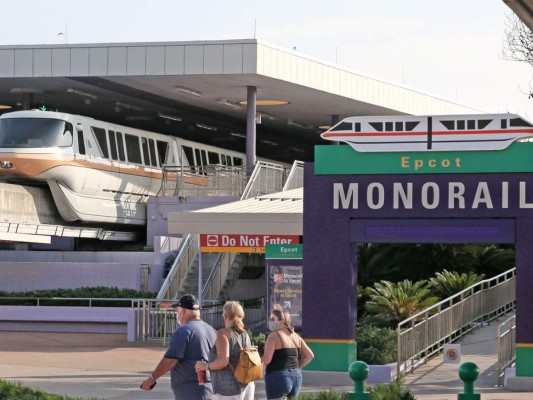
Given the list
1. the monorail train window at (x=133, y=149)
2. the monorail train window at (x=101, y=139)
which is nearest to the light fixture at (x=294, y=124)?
the monorail train window at (x=133, y=149)

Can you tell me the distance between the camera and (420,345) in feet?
81.4

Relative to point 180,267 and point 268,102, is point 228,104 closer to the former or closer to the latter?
point 268,102

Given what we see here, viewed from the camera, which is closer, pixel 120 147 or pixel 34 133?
pixel 34 133

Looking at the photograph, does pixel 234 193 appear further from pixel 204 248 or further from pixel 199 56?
pixel 204 248

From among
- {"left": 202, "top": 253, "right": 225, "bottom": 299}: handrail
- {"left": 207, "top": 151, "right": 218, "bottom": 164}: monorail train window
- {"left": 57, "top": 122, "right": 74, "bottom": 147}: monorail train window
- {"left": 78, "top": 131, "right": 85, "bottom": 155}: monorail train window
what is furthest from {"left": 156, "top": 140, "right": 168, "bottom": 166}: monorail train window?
{"left": 202, "top": 253, "right": 225, "bottom": 299}: handrail

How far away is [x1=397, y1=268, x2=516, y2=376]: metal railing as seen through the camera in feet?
79.2

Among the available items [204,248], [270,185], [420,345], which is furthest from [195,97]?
[420,345]

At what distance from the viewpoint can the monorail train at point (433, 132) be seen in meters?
21.9

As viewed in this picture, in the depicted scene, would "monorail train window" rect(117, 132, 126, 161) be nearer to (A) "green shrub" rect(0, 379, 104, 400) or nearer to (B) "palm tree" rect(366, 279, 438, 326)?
(B) "palm tree" rect(366, 279, 438, 326)

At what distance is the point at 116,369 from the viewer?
83.8 ft

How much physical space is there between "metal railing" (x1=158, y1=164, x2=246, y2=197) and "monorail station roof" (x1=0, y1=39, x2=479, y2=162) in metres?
2.86

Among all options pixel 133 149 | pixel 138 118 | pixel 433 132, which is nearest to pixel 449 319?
pixel 433 132

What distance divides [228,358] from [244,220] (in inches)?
557

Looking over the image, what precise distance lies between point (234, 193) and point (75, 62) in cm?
663
